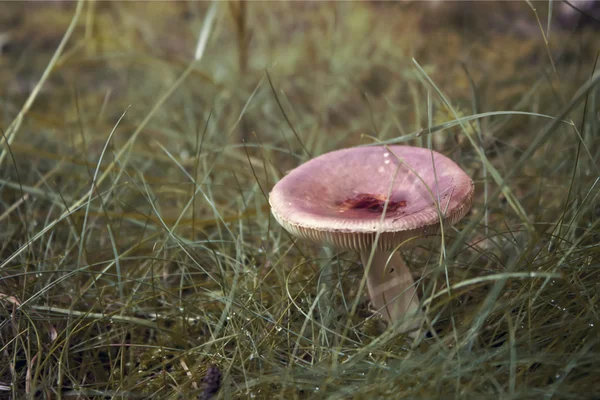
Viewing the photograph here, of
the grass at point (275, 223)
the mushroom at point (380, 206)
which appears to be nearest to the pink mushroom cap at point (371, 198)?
the mushroom at point (380, 206)

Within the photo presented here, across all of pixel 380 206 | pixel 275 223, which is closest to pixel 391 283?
pixel 380 206

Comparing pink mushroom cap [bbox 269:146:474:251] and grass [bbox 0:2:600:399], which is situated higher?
pink mushroom cap [bbox 269:146:474:251]

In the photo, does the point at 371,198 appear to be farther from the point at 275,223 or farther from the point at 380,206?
the point at 275,223

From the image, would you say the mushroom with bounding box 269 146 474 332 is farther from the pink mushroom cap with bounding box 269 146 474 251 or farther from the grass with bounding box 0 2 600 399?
the grass with bounding box 0 2 600 399

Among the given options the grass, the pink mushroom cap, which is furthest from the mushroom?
the grass

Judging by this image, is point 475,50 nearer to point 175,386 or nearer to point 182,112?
point 182,112

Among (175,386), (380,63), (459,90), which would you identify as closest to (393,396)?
(175,386)

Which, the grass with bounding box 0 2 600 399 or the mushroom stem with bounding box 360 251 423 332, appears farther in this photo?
the mushroom stem with bounding box 360 251 423 332
